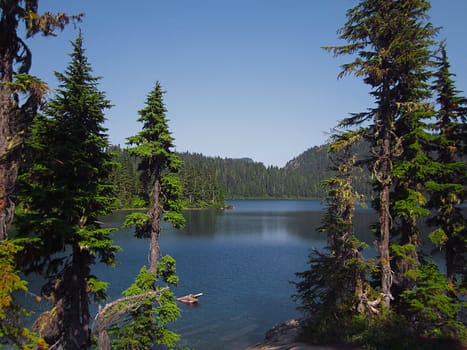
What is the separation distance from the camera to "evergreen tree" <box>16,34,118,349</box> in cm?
1298

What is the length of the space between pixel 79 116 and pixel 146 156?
4348 mm

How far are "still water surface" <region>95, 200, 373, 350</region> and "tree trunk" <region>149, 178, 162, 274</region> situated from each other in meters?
7.60

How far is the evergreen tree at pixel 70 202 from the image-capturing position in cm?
1298

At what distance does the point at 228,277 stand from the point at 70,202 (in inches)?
1078

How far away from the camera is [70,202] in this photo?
13.5 meters

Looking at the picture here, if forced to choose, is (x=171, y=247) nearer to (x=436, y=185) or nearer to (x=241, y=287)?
(x=241, y=287)

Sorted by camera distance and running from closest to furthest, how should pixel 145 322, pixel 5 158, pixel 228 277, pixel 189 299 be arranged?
pixel 5 158
pixel 145 322
pixel 189 299
pixel 228 277

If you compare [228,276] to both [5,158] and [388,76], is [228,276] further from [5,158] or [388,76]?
[5,158]

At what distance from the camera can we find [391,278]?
15.1 metres

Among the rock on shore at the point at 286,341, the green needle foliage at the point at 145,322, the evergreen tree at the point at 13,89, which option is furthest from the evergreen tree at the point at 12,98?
the rock on shore at the point at 286,341

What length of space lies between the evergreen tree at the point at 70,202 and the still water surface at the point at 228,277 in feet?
34.5

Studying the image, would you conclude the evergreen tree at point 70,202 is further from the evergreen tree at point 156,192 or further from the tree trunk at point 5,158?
the tree trunk at point 5,158

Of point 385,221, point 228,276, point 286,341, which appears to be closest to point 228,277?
point 228,276

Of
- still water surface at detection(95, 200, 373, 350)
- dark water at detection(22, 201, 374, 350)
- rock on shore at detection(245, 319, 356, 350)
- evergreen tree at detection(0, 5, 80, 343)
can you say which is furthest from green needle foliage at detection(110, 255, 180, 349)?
evergreen tree at detection(0, 5, 80, 343)
